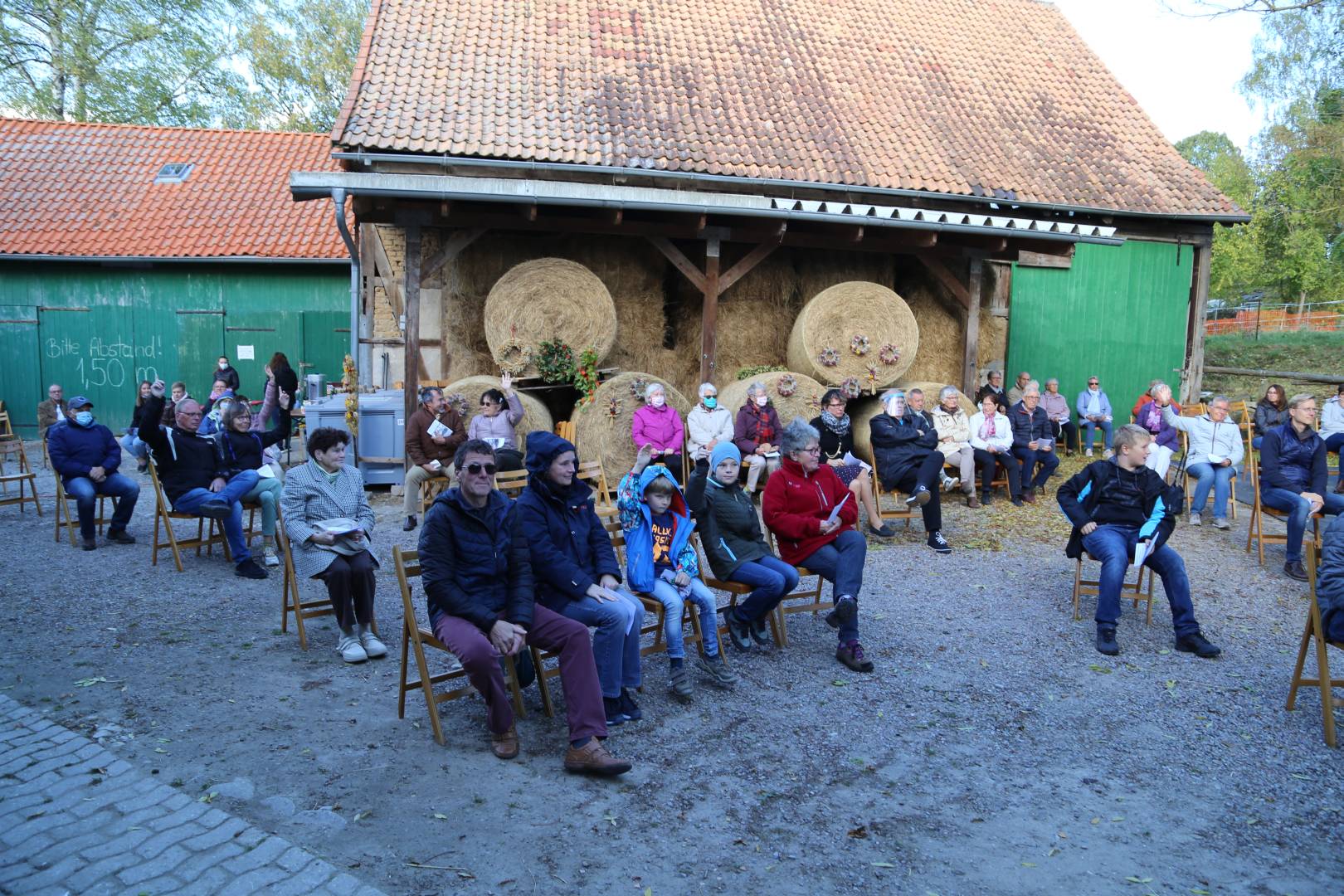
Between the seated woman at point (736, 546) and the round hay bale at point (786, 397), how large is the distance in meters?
4.73

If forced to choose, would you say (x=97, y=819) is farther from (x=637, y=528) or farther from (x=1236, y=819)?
(x=1236, y=819)

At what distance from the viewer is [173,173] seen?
1767 cm

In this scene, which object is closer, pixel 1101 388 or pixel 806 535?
pixel 806 535

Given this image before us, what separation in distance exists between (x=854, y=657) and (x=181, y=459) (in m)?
5.05

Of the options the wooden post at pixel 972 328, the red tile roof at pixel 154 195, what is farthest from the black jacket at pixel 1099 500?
the red tile roof at pixel 154 195

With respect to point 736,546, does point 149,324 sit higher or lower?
higher

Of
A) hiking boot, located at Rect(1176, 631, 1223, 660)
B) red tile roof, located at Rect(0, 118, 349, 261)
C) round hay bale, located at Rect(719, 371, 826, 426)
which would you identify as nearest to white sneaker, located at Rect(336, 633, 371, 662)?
hiking boot, located at Rect(1176, 631, 1223, 660)

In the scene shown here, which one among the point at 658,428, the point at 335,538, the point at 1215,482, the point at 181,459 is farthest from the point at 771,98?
the point at 335,538

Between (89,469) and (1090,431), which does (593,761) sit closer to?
(89,469)

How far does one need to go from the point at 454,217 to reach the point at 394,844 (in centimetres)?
744

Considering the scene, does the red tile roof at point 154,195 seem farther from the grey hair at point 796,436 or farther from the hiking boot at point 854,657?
the hiking boot at point 854,657

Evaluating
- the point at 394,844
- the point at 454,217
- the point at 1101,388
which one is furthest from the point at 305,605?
the point at 1101,388

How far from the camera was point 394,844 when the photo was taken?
3.24m

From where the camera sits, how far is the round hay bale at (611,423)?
955cm
